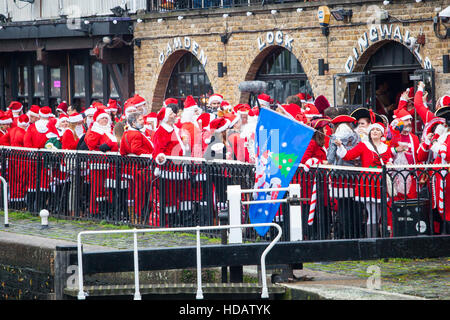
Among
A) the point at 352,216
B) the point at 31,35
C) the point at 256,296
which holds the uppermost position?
the point at 31,35

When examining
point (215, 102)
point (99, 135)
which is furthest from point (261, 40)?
point (99, 135)

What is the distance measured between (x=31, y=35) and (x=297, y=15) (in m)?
9.62

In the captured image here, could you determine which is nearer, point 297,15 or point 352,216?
point 352,216

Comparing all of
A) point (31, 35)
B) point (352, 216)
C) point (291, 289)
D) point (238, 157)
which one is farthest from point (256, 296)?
point (31, 35)

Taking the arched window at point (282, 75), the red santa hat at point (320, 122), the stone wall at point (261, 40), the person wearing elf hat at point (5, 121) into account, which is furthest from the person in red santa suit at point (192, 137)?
the arched window at point (282, 75)

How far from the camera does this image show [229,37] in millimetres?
22016

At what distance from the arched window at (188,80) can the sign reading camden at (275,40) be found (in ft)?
8.65

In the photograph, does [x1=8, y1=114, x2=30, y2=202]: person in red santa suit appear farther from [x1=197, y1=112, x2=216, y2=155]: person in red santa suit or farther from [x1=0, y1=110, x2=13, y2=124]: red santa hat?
[x1=197, y1=112, x2=216, y2=155]: person in red santa suit

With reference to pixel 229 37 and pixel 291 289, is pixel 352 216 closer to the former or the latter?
pixel 291 289

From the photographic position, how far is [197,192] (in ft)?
41.7

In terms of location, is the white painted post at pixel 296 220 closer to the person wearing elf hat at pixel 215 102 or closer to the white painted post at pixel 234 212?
the white painted post at pixel 234 212

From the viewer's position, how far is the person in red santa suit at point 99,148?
13.9 metres

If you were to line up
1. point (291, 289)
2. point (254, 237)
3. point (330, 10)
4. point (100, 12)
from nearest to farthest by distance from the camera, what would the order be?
point (291, 289) < point (254, 237) < point (330, 10) < point (100, 12)

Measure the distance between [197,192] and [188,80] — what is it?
38.7 feet
